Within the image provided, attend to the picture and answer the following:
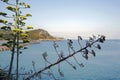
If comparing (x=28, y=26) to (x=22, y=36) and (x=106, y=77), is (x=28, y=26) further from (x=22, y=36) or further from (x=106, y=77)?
(x=106, y=77)

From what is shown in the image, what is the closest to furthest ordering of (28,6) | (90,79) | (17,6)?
(28,6)
(17,6)
(90,79)

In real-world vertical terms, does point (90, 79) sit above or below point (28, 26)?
below

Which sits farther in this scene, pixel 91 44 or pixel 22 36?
pixel 22 36

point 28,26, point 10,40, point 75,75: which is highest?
point 28,26

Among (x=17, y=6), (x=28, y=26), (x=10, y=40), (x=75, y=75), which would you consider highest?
(x=17, y=6)

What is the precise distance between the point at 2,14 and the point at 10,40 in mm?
5960

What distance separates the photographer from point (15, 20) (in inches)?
515

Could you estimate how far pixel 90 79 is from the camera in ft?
132

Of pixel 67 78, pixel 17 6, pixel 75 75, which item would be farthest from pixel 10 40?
pixel 75 75

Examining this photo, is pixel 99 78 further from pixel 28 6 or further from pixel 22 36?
pixel 28 6

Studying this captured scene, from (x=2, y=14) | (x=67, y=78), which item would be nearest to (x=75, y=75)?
(x=67, y=78)

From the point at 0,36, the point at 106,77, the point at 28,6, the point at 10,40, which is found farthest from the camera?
the point at 106,77

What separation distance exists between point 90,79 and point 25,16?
29.0 meters

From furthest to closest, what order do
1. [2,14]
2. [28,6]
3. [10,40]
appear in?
[10,40]
[28,6]
[2,14]
